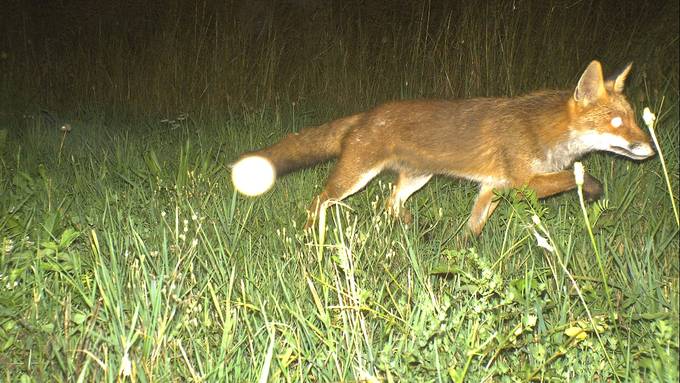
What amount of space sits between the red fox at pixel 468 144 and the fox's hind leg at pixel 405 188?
0.08 meters

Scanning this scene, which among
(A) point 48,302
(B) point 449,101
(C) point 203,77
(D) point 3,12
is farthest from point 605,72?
(D) point 3,12

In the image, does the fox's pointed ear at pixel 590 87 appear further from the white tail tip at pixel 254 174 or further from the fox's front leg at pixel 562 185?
the white tail tip at pixel 254 174

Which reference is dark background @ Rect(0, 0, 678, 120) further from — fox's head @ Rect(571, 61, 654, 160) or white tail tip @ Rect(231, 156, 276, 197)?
white tail tip @ Rect(231, 156, 276, 197)

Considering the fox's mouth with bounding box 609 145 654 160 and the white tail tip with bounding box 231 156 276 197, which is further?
the white tail tip with bounding box 231 156 276 197

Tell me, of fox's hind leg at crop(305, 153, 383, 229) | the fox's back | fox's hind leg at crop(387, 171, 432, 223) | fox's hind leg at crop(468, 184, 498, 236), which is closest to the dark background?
the fox's back

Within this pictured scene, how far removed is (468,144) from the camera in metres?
4.86

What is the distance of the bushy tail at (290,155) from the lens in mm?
4914

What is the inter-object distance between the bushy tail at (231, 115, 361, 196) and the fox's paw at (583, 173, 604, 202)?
1593mm

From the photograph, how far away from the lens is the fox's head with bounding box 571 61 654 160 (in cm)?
430

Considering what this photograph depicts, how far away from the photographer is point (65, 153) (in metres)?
6.00

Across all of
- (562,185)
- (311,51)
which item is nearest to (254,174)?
(562,185)

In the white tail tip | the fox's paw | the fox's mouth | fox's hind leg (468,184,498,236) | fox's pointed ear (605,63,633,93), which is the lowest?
fox's hind leg (468,184,498,236)

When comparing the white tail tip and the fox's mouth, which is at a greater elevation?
the white tail tip

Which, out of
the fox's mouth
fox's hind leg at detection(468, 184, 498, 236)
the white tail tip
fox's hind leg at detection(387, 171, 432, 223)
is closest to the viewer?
the fox's mouth
